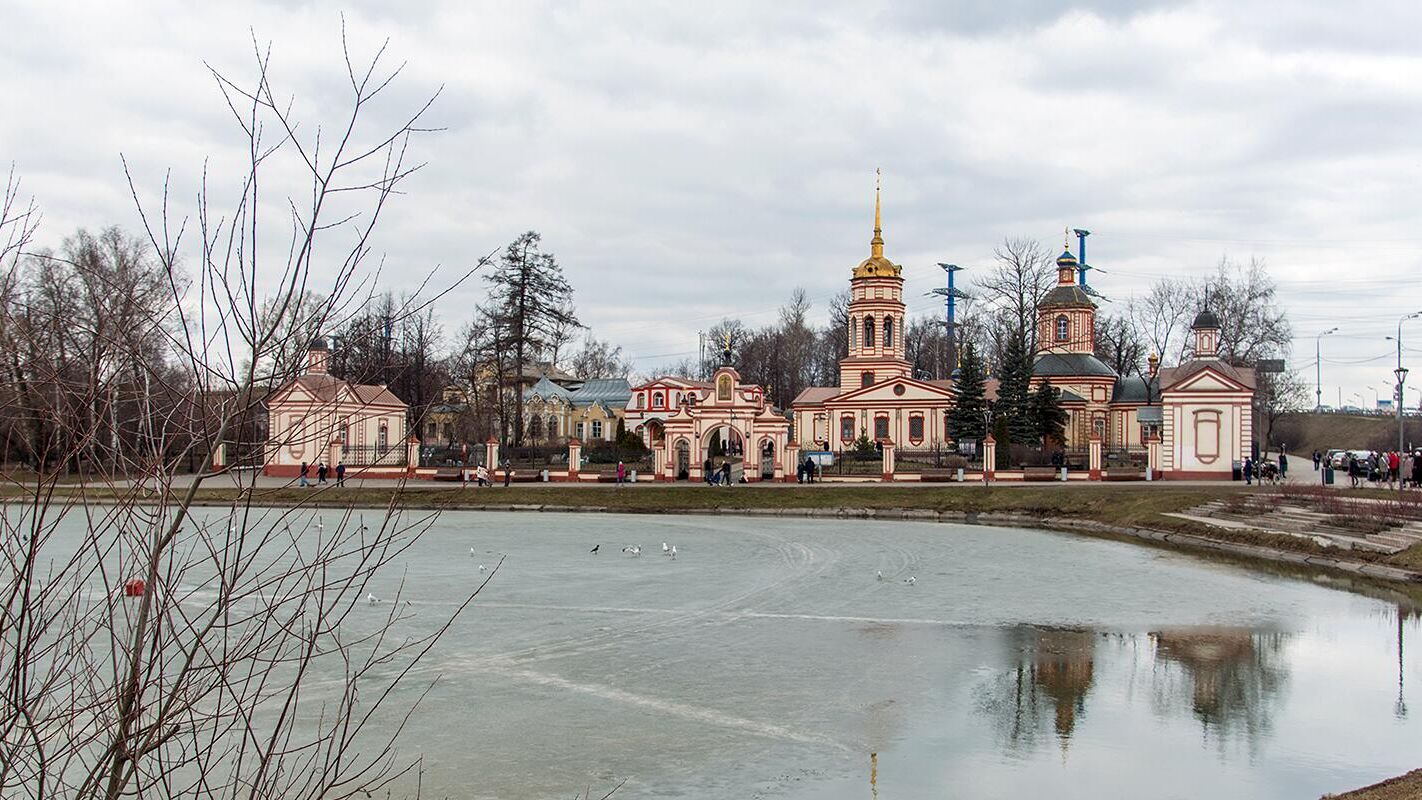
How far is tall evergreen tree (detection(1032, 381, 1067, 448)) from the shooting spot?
58.9 meters

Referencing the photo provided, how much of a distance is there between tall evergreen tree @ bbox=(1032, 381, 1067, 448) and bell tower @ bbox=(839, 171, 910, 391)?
10.2m

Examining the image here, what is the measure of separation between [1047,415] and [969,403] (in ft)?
13.5

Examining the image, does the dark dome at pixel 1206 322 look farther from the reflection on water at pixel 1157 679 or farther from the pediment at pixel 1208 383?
the reflection on water at pixel 1157 679

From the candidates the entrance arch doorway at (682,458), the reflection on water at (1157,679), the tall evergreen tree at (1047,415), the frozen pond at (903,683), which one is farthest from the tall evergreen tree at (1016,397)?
the reflection on water at (1157,679)

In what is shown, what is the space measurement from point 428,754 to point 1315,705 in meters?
9.30

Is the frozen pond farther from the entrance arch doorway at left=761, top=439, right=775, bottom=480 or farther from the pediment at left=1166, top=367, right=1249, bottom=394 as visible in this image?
the entrance arch doorway at left=761, top=439, right=775, bottom=480

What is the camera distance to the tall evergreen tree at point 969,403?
5844cm

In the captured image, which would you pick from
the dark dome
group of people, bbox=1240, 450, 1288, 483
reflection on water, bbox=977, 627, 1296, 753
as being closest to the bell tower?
the dark dome

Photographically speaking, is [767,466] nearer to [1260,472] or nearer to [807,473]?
[807,473]

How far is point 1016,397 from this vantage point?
58.2 m

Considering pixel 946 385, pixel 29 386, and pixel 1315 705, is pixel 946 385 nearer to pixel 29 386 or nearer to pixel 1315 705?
pixel 1315 705

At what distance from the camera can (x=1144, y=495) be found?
36.6 metres

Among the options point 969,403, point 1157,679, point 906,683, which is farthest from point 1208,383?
point 906,683

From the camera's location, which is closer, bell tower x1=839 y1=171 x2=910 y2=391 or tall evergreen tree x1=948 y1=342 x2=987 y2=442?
tall evergreen tree x1=948 y1=342 x2=987 y2=442
